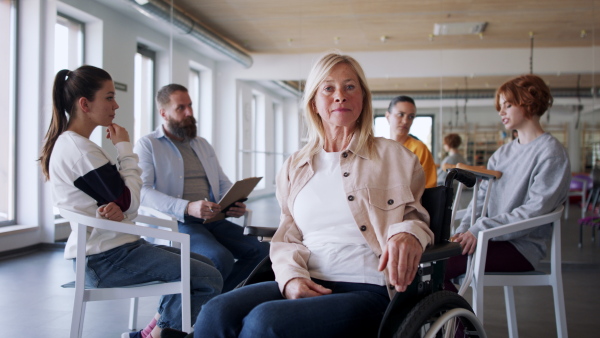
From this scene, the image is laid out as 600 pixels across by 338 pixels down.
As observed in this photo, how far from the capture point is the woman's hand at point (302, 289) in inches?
57.7

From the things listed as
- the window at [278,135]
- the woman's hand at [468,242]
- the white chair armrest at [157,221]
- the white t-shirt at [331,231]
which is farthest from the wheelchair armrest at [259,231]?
the window at [278,135]

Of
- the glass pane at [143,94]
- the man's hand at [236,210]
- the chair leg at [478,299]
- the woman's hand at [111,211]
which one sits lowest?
the chair leg at [478,299]

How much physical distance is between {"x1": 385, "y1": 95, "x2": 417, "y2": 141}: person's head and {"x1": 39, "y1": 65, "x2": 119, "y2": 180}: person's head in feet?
6.60

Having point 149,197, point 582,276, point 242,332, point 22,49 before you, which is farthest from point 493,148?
point 242,332

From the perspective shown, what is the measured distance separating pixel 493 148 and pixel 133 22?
4953mm

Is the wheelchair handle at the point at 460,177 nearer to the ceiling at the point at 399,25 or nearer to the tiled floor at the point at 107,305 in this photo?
the tiled floor at the point at 107,305

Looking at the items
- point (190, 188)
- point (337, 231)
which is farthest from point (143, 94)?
point (337, 231)

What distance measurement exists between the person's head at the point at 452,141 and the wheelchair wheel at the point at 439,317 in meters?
5.51

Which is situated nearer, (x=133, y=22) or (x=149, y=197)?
(x=149, y=197)

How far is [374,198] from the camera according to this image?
1626mm

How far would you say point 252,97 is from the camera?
7824mm

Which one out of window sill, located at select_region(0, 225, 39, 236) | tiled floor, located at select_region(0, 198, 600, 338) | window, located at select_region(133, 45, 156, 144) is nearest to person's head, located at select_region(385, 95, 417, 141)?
tiled floor, located at select_region(0, 198, 600, 338)

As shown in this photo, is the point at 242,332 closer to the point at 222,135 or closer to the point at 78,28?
the point at 78,28

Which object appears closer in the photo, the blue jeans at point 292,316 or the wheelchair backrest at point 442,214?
the blue jeans at point 292,316
